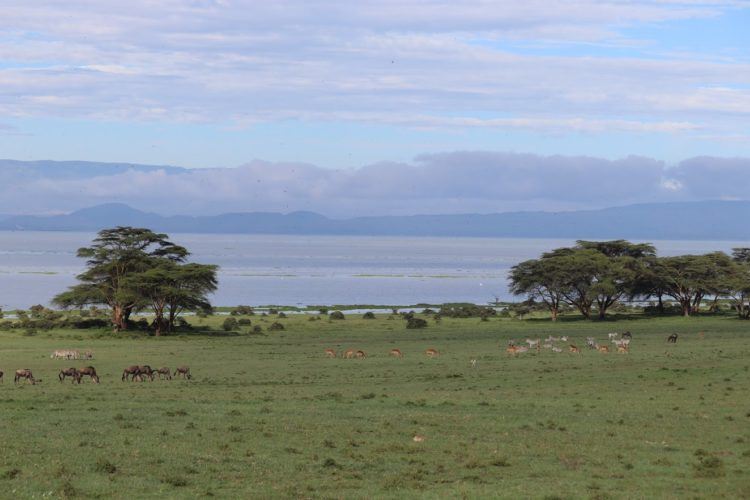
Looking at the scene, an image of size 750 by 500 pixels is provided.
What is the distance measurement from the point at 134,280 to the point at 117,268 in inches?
202

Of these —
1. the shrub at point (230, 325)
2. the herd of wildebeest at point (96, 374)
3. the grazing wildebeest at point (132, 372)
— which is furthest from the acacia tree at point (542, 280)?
the grazing wildebeest at point (132, 372)

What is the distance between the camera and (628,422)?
26547 millimetres

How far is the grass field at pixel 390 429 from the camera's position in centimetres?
1827

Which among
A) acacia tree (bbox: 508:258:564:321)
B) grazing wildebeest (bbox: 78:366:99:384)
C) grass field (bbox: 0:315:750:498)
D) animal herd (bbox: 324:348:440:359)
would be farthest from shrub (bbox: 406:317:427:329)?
grazing wildebeest (bbox: 78:366:99:384)

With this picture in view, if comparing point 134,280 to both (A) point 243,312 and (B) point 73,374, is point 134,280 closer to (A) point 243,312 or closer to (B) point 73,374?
(A) point 243,312

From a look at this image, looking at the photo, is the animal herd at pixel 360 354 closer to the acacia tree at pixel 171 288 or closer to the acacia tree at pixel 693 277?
the acacia tree at pixel 171 288

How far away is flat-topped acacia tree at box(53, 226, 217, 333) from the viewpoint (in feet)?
229

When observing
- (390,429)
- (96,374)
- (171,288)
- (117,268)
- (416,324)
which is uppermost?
(117,268)

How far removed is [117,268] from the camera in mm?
74500

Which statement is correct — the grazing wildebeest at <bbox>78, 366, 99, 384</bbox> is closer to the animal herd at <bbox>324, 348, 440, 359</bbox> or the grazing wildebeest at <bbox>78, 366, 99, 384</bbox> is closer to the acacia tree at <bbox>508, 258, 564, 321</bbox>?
the animal herd at <bbox>324, 348, 440, 359</bbox>

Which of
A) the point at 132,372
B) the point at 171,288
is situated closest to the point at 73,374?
the point at 132,372

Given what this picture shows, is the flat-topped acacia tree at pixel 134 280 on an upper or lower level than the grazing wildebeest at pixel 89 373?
upper

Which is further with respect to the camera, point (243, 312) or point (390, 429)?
point (243, 312)

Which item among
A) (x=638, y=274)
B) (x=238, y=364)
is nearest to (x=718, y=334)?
(x=638, y=274)
